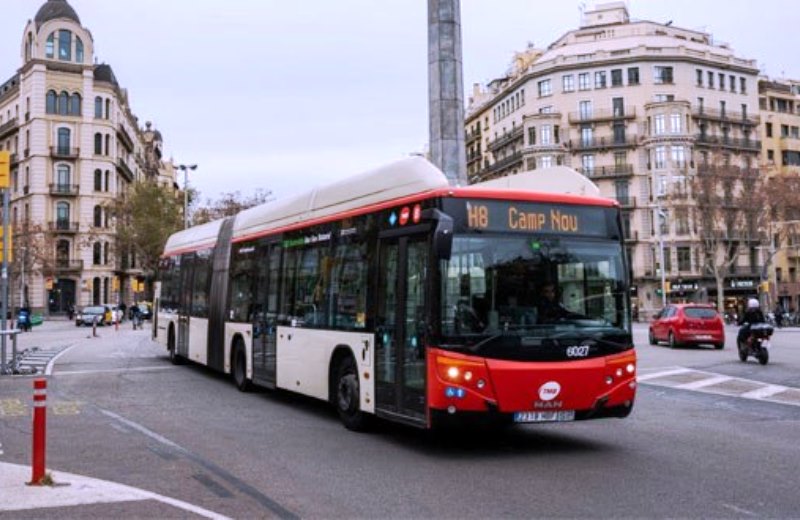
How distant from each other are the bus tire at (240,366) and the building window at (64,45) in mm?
70293

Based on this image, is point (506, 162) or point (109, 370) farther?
point (506, 162)

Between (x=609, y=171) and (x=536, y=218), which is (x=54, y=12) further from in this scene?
(x=536, y=218)

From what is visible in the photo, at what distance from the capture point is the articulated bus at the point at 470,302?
328 inches

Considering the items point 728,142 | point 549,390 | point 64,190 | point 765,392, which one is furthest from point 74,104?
point 549,390

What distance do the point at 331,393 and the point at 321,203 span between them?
2.79 meters

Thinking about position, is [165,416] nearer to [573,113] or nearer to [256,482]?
[256,482]

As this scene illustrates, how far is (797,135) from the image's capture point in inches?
3622

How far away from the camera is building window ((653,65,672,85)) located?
8019cm

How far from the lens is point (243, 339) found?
48.5ft

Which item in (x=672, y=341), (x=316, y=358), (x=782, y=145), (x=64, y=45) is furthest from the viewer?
(x=782, y=145)

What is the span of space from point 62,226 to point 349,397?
243 feet

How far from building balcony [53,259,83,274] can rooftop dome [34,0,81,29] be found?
71.2ft

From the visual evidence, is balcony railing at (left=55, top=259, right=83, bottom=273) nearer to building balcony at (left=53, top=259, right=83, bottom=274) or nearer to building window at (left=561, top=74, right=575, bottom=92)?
building balcony at (left=53, top=259, right=83, bottom=274)

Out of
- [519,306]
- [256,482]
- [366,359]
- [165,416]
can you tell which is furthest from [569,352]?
[165,416]
